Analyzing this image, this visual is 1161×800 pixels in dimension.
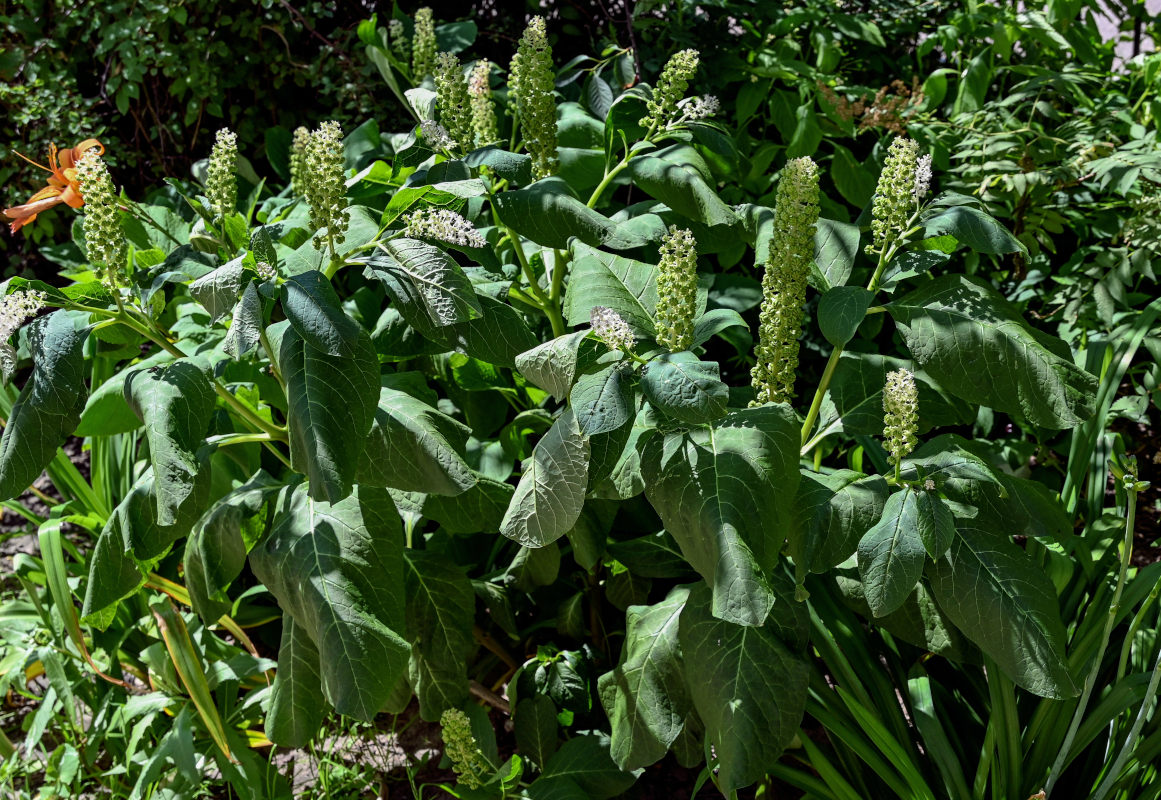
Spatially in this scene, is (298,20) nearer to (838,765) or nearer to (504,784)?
(504,784)

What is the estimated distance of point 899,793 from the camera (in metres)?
1.76

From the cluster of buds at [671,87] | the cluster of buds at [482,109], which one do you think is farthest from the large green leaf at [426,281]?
the cluster of buds at [671,87]

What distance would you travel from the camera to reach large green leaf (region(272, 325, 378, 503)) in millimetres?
1452

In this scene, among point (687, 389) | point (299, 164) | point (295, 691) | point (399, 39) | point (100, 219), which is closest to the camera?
point (687, 389)

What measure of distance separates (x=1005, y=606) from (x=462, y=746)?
92 centimetres

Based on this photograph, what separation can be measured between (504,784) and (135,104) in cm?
259

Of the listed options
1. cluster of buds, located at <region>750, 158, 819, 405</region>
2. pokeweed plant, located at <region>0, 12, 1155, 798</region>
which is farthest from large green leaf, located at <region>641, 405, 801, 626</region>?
cluster of buds, located at <region>750, 158, 819, 405</region>

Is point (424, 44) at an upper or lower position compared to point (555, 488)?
upper

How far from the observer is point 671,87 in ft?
6.05

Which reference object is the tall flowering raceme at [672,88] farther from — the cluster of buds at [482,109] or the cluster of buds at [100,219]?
the cluster of buds at [100,219]

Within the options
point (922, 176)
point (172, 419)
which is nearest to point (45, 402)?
point (172, 419)

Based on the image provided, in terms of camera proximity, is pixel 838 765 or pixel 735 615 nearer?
pixel 735 615

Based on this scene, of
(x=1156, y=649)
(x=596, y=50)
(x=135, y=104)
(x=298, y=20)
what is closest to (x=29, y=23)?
(x=135, y=104)

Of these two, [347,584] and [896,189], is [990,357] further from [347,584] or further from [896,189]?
[347,584]
